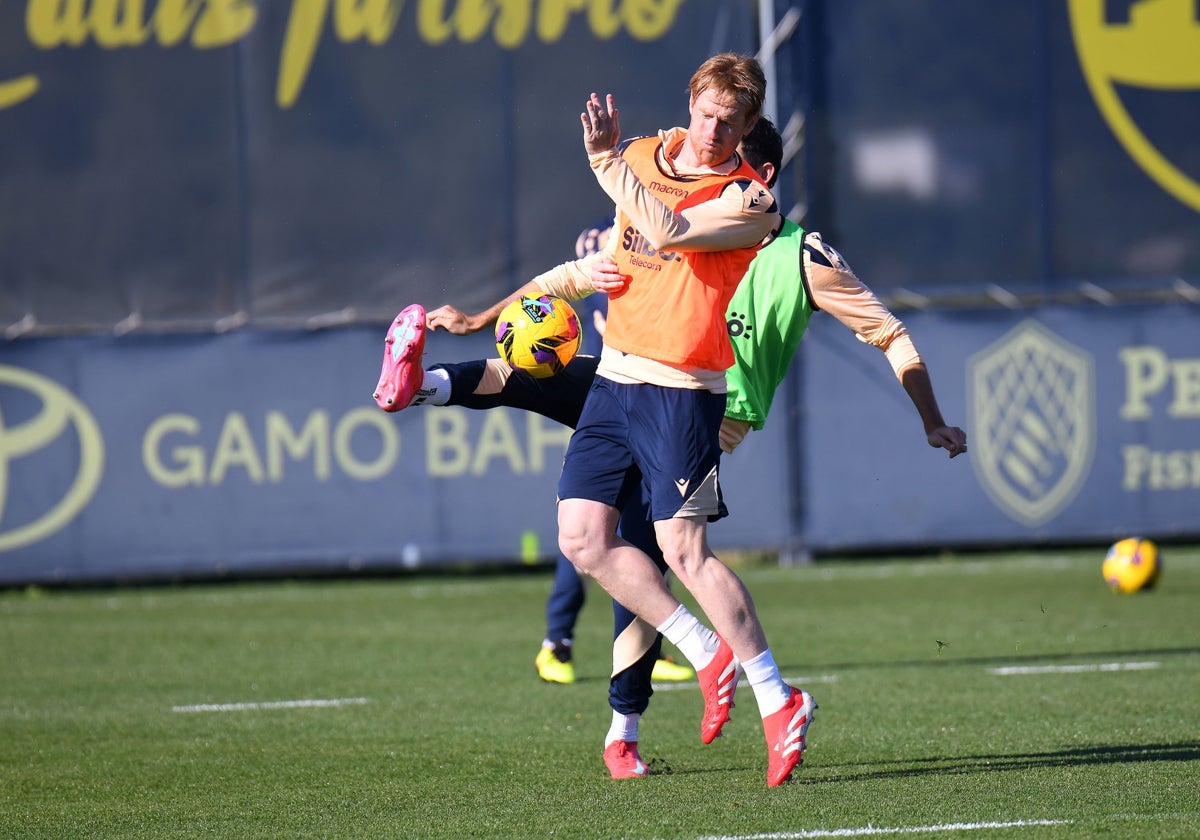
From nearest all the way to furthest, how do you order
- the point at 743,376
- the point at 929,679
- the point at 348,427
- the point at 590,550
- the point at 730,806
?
1. the point at 730,806
2. the point at 590,550
3. the point at 743,376
4. the point at 929,679
5. the point at 348,427

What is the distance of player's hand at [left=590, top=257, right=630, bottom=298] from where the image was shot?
538 cm

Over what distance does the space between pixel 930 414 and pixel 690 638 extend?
3.66 feet

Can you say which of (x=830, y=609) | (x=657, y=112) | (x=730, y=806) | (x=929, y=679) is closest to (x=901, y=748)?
(x=730, y=806)

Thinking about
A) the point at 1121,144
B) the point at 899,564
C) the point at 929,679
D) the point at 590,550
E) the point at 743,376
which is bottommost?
the point at 899,564

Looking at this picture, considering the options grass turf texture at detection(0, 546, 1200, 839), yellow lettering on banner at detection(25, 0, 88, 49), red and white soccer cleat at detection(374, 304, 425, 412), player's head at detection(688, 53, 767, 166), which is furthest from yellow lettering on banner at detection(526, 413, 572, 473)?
player's head at detection(688, 53, 767, 166)

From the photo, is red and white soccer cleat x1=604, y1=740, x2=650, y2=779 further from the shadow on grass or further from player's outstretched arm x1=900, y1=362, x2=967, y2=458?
player's outstretched arm x1=900, y1=362, x2=967, y2=458

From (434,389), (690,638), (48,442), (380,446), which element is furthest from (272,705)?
(48,442)

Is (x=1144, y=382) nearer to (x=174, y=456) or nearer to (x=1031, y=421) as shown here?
Result: (x=1031, y=421)

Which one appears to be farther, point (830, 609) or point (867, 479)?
point (867, 479)

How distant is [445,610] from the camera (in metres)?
11.6

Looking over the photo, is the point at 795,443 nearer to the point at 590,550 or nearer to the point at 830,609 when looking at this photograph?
the point at 830,609

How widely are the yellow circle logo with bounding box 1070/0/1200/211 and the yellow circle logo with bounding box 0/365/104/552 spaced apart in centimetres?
884

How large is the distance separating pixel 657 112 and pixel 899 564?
14.2 feet

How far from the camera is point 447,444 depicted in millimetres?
13523
